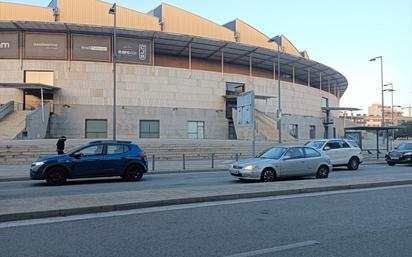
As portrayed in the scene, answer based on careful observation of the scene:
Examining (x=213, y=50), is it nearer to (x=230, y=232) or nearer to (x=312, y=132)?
(x=312, y=132)

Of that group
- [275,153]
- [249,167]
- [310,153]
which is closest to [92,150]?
[249,167]

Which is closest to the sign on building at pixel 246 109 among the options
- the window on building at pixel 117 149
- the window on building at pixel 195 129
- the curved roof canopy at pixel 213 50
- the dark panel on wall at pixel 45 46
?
the window on building at pixel 117 149

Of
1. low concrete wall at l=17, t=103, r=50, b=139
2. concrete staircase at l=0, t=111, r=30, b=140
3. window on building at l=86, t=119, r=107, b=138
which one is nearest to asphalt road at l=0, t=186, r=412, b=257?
concrete staircase at l=0, t=111, r=30, b=140

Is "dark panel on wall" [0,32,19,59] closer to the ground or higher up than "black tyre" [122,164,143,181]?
higher up

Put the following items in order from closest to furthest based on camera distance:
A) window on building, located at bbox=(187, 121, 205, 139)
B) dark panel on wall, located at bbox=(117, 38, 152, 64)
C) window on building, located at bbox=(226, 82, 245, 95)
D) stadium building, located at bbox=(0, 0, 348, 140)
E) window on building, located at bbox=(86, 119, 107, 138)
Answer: stadium building, located at bbox=(0, 0, 348, 140)
window on building, located at bbox=(86, 119, 107, 138)
dark panel on wall, located at bbox=(117, 38, 152, 64)
window on building, located at bbox=(187, 121, 205, 139)
window on building, located at bbox=(226, 82, 245, 95)

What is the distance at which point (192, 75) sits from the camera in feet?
157

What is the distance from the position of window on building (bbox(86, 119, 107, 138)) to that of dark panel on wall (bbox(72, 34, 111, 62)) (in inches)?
261

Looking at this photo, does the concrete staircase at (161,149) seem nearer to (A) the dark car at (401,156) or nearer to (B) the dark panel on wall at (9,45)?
(A) the dark car at (401,156)

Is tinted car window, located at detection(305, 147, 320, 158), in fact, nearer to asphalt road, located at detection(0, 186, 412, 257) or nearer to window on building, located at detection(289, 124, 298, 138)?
asphalt road, located at detection(0, 186, 412, 257)

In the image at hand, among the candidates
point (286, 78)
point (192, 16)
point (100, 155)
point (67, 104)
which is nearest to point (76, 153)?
point (100, 155)

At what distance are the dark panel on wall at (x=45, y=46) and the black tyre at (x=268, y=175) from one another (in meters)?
34.5

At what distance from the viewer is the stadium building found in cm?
4181

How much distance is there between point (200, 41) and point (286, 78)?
2075 centimetres

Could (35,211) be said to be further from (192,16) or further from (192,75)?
(192,16)
